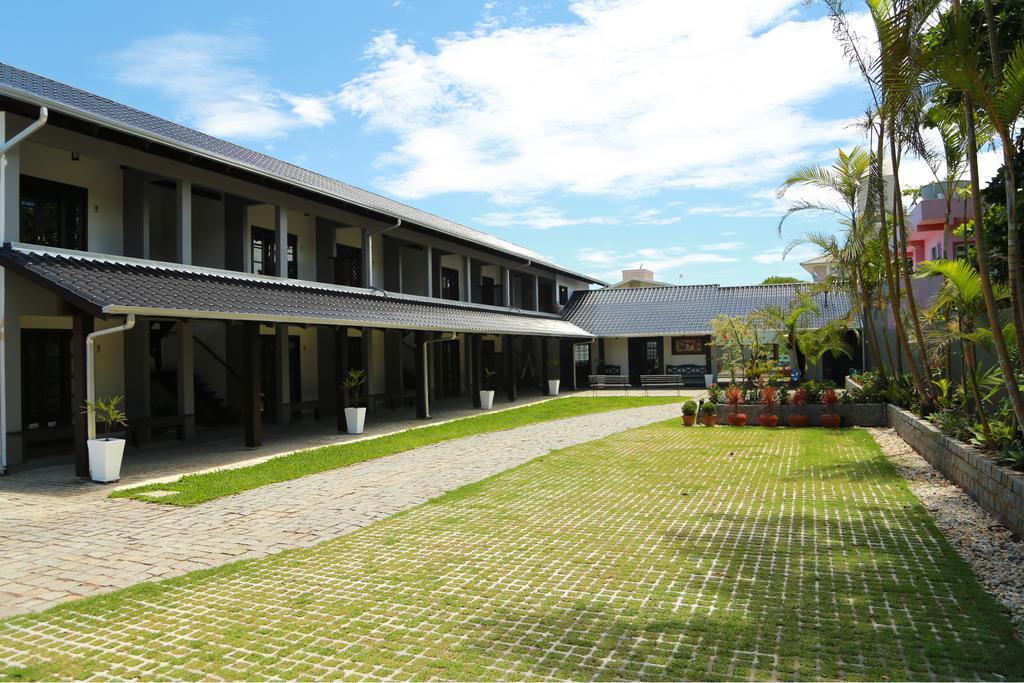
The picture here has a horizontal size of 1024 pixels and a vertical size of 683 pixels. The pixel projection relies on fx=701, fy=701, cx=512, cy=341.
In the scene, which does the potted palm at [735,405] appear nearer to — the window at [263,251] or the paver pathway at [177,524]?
the paver pathway at [177,524]

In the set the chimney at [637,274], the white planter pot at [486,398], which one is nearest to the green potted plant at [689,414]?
the white planter pot at [486,398]

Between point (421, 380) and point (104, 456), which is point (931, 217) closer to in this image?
point (421, 380)

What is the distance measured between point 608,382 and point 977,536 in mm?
24410

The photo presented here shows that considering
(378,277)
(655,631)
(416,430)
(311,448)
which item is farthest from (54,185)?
(655,631)

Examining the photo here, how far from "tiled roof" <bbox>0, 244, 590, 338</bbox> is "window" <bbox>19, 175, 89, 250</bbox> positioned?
1509 mm

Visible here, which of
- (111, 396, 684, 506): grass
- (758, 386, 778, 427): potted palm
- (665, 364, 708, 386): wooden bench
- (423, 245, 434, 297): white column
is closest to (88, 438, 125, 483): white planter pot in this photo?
(111, 396, 684, 506): grass

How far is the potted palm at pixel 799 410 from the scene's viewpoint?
52.8 feet

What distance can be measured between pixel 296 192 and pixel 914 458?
535 inches

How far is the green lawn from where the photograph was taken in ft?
12.8

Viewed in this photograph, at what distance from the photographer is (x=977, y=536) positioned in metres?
6.50

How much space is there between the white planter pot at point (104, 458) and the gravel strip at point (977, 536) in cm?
1017

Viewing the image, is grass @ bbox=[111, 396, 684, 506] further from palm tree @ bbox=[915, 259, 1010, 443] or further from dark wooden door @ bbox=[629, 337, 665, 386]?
dark wooden door @ bbox=[629, 337, 665, 386]

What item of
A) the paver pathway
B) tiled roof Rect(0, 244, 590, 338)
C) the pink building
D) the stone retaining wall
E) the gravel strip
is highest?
the pink building

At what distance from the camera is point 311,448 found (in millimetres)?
13219
